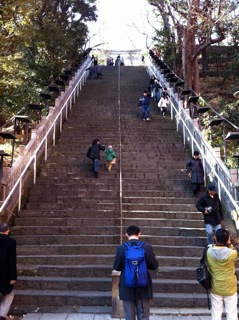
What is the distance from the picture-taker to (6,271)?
5.12 metres

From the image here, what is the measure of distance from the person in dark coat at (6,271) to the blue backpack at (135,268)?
1850mm

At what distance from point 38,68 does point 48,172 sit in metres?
10.0

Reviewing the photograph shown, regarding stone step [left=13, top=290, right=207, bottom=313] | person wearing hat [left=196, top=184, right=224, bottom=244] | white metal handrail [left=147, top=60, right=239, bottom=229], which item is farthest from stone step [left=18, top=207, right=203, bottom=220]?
stone step [left=13, top=290, right=207, bottom=313]

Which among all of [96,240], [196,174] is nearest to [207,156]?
[196,174]

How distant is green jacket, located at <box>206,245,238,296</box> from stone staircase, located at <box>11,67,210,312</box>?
173 cm

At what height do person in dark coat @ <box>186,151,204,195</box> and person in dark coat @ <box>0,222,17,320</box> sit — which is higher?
person in dark coat @ <box>186,151,204,195</box>

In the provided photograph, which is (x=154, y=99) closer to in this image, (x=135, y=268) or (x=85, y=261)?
(x=85, y=261)

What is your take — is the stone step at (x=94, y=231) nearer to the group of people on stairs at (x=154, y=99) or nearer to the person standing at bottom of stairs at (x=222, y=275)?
the person standing at bottom of stairs at (x=222, y=275)

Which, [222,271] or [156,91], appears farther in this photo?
[156,91]

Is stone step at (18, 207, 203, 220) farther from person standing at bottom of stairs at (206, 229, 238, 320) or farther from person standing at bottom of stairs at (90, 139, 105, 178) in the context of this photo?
person standing at bottom of stairs at (206, 229, 238, 320)

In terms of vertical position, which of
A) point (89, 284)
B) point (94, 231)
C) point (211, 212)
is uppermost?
point (211, 212)

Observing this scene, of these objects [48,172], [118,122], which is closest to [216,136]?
[118,122]

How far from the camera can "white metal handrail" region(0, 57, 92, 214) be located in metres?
8.62

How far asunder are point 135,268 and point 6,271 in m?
2.05
